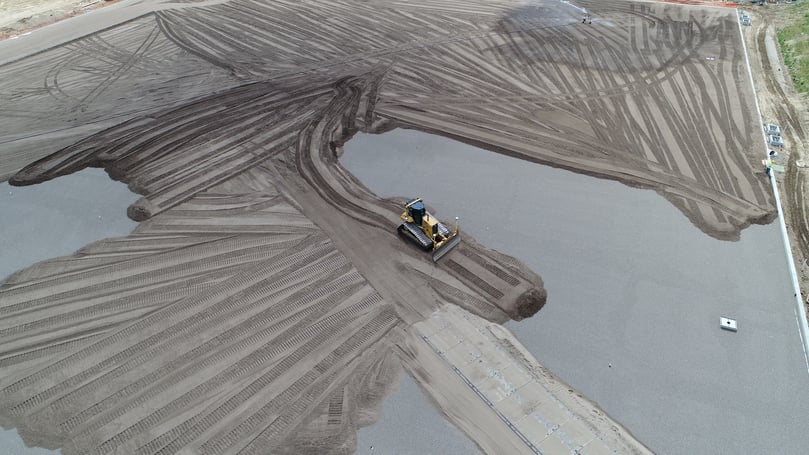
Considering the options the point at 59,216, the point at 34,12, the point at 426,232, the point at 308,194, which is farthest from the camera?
the point at 34,12

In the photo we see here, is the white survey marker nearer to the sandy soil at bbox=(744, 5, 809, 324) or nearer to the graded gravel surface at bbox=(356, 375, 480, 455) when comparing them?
the sandy soil at bbox=(744, 5, 809, 324)

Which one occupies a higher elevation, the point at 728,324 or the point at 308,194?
the point at 728,324

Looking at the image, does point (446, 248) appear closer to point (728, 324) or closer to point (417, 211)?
point (417, 211)

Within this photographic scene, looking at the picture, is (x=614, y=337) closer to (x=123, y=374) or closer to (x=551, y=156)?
(x=551, y=156)

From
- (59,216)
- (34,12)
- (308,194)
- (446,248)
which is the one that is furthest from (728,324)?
(34,12)

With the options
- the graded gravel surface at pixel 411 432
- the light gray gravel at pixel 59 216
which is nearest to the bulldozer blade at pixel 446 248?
→ the graded gravel surface at pixel 411 432

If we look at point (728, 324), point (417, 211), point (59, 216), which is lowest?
point (59, 216)

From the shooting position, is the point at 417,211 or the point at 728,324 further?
the point at 417,211
